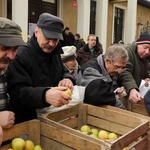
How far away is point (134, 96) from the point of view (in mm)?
2633

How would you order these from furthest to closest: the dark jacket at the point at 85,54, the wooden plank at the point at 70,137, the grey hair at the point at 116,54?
the dark jacket at the point at 85,54
the grey hair at the point at 116,54
the wooden plank at the point at 70,137

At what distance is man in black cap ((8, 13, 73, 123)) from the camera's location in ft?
5.95

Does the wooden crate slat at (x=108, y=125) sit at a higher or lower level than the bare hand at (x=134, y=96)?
lower

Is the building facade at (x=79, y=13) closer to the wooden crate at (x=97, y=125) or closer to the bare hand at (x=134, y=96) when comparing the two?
the bare hand at (x=134, y=96)

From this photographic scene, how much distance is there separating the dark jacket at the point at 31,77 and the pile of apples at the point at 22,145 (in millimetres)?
238

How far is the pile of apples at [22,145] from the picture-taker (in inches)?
66.7

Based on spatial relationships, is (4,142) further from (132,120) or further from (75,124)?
(132,120)

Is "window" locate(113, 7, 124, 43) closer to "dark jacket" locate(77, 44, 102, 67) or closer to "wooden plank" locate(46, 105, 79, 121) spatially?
"dark jacket" locate(77, 44, 102, 67)

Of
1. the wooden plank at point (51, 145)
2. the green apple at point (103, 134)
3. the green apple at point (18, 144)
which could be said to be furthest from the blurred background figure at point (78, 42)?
the green apple at point (18, 144)

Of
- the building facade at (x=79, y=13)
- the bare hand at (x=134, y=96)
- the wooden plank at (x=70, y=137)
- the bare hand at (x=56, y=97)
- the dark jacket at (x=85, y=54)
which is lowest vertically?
the wooden plank at (x=70, y=137)

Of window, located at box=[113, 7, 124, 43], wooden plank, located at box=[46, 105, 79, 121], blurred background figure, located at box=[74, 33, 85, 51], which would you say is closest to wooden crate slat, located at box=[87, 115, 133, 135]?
wooden plank, located at box=[46, 105, 79, 121]

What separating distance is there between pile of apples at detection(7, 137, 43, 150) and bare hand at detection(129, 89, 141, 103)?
1.18 meters

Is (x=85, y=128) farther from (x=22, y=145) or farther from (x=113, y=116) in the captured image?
(x=22, y=145)

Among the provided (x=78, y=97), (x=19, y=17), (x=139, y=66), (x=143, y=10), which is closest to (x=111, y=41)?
(x=143, y=10)
